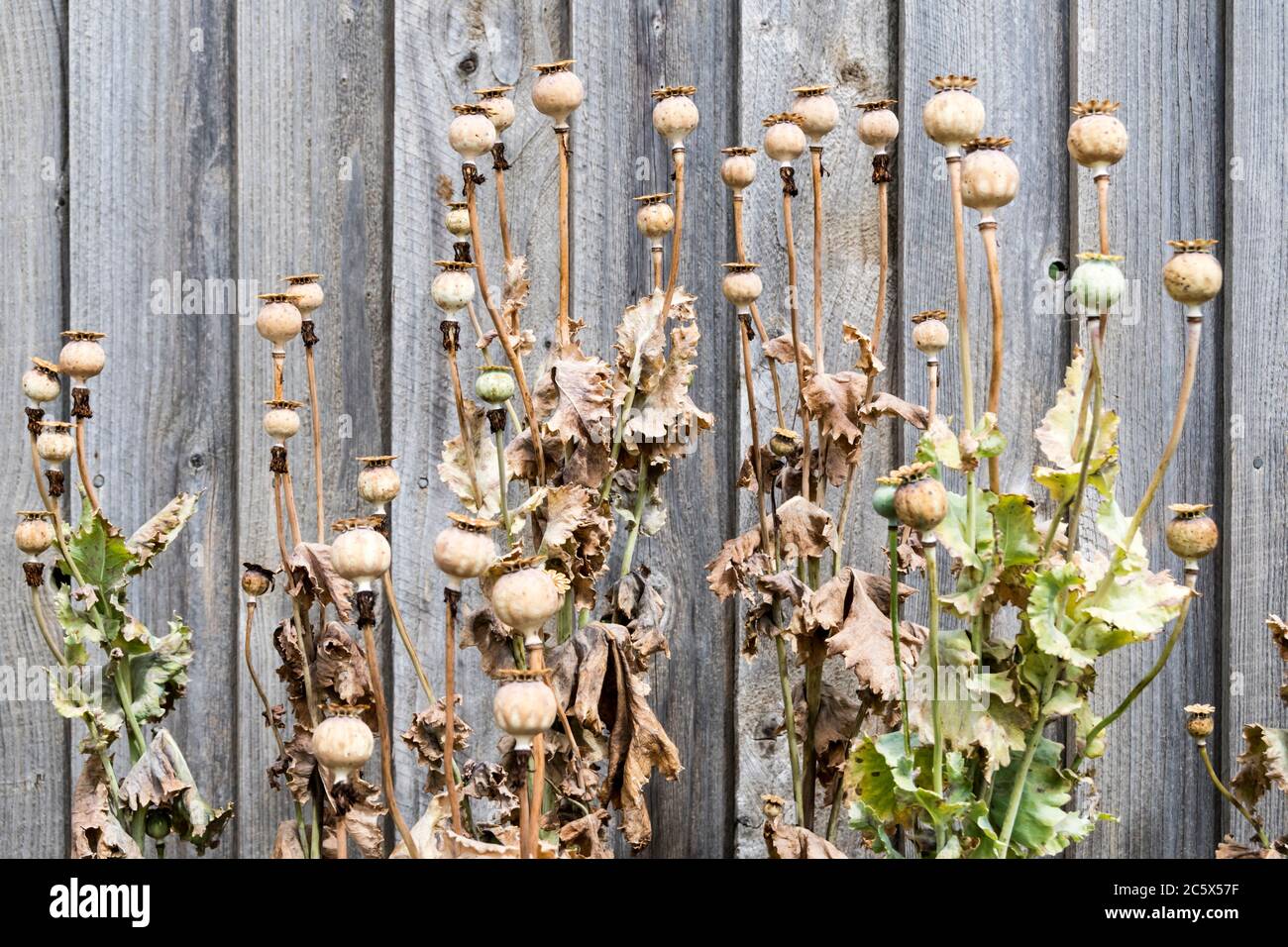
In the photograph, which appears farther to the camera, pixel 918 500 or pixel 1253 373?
pixel 1253 373

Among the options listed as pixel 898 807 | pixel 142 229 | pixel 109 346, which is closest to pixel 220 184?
pixel 142 229

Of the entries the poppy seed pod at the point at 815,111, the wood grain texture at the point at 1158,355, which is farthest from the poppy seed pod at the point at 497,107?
the wood grain texture at the point at 1158,355

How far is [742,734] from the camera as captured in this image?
4.72 ft

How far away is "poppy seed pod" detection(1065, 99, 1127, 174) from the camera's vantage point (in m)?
0.85

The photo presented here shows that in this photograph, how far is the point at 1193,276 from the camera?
2.72 feet

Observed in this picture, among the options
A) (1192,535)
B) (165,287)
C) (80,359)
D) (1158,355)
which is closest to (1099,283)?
(1192,535)

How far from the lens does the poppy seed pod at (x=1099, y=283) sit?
0.84 metres

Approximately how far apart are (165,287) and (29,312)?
17 centimetres

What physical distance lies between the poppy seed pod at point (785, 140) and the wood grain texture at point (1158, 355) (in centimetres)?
51

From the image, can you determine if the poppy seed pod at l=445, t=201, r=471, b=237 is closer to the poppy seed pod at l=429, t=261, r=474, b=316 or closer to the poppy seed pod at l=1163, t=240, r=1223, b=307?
the poppy seed pod at l=429, t=261, r=474, b=316

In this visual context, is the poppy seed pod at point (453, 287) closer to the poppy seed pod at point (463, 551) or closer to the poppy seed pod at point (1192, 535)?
the poppy seed pod at point (463, 551)

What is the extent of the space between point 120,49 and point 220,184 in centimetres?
20

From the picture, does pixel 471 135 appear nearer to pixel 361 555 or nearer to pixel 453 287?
pixel 453 287
